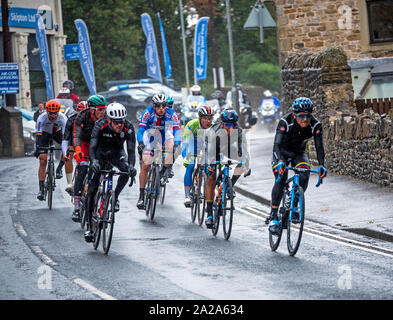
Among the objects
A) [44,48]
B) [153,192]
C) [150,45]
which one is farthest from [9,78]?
[150,45]

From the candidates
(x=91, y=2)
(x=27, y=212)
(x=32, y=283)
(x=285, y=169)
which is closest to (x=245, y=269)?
(x=285, y=169)

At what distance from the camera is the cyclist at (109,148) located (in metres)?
11.4

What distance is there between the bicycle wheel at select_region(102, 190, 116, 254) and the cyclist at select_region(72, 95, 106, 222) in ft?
6.06

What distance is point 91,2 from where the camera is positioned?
59.7 metres

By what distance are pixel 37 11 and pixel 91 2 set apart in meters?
12.1

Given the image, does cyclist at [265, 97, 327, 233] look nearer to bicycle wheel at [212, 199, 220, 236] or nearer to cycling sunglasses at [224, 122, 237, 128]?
cycling sunglasses at [224, 122, 237, 128]

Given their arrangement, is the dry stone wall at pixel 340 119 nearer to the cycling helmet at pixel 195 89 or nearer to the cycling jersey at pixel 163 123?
the cycling jersey at pixel 163 123

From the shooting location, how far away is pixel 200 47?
148ft

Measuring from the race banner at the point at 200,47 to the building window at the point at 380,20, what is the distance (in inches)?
686

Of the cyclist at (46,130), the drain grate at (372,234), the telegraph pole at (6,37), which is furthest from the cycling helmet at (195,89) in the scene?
the drain grate at (372,234)

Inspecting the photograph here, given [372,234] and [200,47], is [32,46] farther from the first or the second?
[372,234]

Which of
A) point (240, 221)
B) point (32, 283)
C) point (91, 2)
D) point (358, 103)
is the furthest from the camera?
point (91, 2)

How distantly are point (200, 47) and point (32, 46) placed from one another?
9.71 meters
